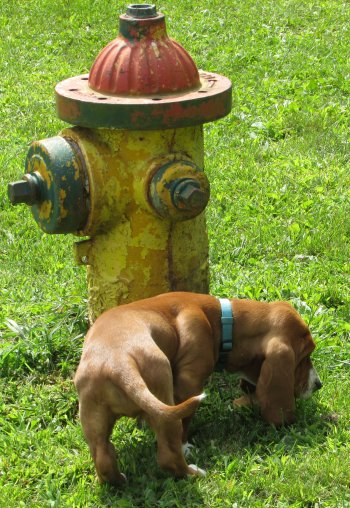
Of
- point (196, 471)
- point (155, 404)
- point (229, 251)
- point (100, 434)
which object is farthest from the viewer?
point (229, 251)

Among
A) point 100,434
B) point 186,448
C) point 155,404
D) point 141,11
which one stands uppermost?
point 141,11

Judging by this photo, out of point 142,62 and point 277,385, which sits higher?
point 142,62

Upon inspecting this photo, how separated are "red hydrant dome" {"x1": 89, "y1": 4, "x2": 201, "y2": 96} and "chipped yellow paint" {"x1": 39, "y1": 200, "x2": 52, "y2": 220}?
599 millimetres

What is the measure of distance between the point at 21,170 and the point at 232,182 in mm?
1594

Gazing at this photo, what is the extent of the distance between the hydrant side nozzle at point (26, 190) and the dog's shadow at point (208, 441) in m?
1.17

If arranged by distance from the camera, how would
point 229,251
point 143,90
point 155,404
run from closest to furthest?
1. point 155,404
2. point 143,90
3. point 229,251

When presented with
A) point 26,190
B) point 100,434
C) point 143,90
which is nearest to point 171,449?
point 100,434

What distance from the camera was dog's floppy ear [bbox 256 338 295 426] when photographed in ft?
15.0

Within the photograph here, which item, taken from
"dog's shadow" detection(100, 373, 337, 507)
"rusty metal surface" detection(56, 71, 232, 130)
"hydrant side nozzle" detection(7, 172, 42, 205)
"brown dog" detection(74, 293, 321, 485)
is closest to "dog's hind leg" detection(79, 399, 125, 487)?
"brown dog" detection(74, 293, 321, 485)

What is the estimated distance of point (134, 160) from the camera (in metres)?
4.72

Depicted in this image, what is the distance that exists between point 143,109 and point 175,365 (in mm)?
1170

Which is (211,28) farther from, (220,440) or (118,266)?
(220,440)

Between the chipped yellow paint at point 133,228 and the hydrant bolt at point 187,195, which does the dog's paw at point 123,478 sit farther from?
the hydrant bolt at point 187,195

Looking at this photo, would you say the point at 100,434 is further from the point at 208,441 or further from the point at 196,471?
the point at 208,441
